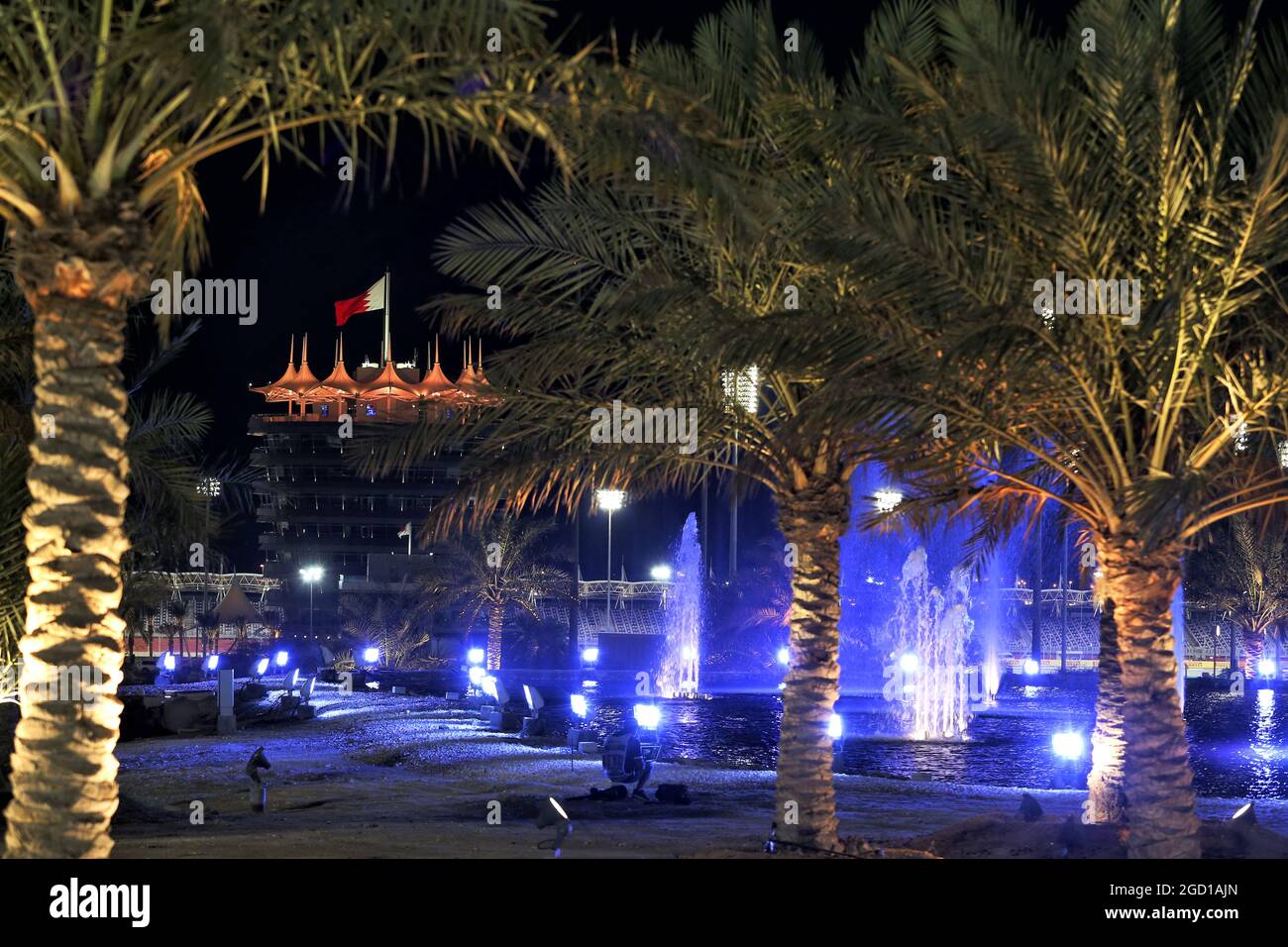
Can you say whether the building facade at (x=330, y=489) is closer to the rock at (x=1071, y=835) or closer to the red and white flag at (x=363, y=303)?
the red and white flag at (x=363, y=303)

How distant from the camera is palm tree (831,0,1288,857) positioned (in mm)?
10719

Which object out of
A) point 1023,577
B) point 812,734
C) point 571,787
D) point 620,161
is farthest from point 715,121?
point 1023,577

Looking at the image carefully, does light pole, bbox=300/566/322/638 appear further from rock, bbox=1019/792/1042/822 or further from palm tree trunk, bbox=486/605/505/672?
rock, bbox=1019/792/1042/822

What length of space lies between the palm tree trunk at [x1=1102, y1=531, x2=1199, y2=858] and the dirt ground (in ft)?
7.37

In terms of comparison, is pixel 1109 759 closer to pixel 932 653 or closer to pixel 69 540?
pixel 69 540

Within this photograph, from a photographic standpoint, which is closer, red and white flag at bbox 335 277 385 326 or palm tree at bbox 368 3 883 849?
palm tree at bbox 368 3 883 849

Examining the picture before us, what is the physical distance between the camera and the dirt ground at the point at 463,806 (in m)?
14.4

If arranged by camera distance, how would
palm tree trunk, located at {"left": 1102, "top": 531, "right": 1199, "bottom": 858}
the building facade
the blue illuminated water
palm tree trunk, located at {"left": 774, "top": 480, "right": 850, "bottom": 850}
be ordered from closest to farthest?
palm tree trunk, located at {"left": 1102, "top": 531, "right": 1199, "bottom": 858}, palm tree trunk, located at {"left": 774, "top": 480, "right": 850, "bottom": 850}, the blue illuminated water, the building facade

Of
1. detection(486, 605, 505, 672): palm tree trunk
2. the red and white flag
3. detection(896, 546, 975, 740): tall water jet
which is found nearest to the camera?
detection(896, 546, 975, 740): tall water jet

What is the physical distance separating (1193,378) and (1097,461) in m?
1.04

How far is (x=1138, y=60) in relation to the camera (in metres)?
10.9

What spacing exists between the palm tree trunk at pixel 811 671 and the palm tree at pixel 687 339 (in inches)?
0.6
